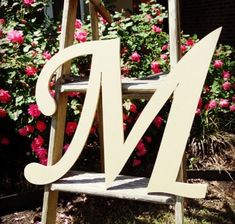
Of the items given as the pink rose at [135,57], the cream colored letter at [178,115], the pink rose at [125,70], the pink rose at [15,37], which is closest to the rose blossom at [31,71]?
the pink rose at [15,37]

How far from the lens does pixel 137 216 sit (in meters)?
2.70

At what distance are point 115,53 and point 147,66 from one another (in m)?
1.41

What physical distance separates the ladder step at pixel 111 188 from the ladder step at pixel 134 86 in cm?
44

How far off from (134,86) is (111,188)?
480 mm

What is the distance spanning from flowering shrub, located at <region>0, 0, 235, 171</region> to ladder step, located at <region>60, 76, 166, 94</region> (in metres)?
0.75

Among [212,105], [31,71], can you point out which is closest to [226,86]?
[212,105]

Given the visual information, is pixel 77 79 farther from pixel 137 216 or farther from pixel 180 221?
pixel 137 216

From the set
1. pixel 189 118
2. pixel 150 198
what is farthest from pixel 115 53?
pixel 150 198

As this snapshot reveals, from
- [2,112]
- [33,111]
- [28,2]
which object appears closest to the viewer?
[33,111]

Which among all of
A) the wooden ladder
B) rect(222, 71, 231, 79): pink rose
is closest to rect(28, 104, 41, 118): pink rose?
the wooden ladder

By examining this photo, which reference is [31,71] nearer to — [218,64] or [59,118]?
[59,118]

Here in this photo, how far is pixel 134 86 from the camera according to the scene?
1.77 m

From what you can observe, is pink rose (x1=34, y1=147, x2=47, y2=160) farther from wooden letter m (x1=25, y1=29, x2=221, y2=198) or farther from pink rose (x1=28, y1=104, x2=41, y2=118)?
wooden letter m (x1=25, y1=29, x2=221, y2=198)

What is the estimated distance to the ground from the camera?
264 centimetres
